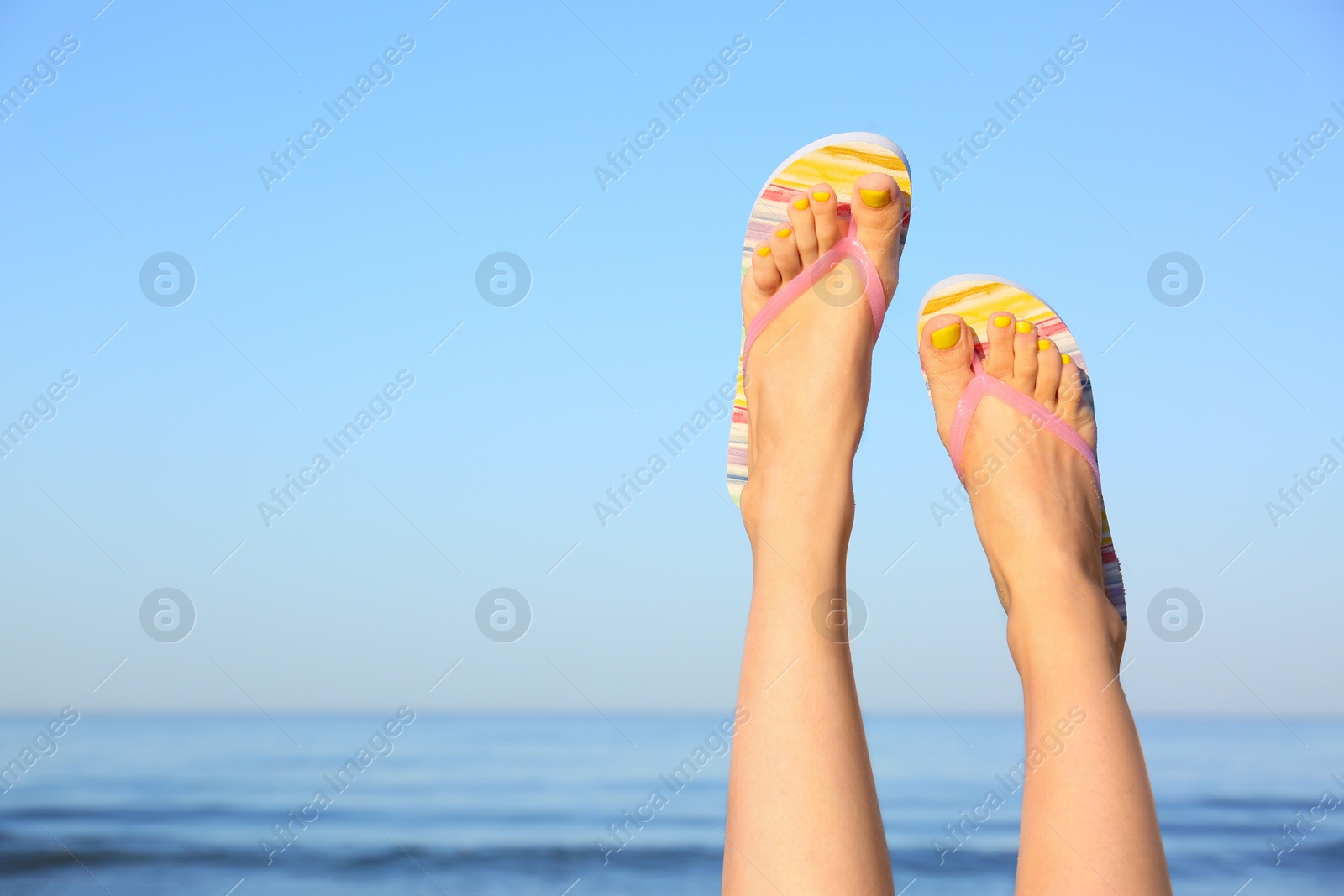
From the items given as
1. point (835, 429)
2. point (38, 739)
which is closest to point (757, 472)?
point (835, 429)

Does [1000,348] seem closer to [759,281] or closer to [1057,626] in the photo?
[759,281]

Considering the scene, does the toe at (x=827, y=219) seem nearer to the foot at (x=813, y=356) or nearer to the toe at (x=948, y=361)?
the foot at (x=813, y=356)

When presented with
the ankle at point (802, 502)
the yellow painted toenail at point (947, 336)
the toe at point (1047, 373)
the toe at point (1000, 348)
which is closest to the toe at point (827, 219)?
the yellow painted toenail at point (947, 336)

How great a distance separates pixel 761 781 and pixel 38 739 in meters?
3.64

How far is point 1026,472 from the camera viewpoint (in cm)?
238

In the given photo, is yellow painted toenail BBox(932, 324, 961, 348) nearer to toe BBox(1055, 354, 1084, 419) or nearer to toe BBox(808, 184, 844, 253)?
toe BBox(1055, 354, 1084, 419)

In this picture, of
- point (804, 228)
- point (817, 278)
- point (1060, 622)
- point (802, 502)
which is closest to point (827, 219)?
point (804, 228)

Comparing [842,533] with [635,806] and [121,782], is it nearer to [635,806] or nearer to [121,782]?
[635,806]

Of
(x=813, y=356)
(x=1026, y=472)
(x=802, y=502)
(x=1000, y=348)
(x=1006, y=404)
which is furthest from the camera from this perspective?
(x=1000, y=348)

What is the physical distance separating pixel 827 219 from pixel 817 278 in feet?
0.63

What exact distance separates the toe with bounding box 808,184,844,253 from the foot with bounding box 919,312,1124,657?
436 mm

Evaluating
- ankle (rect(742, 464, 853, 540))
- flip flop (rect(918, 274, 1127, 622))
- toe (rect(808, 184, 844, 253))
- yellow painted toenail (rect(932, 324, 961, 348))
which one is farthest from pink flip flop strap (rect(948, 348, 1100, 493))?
ankle (rect(742, 464, 853, 540))

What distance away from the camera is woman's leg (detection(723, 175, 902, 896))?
1.31 m

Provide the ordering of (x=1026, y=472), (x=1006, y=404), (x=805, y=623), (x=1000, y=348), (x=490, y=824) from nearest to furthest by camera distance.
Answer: (x=805, y=623) < (x=1026, y=472) < (x=1006, y=404) < (x=1000, y=348) < (x=490, y=824)
